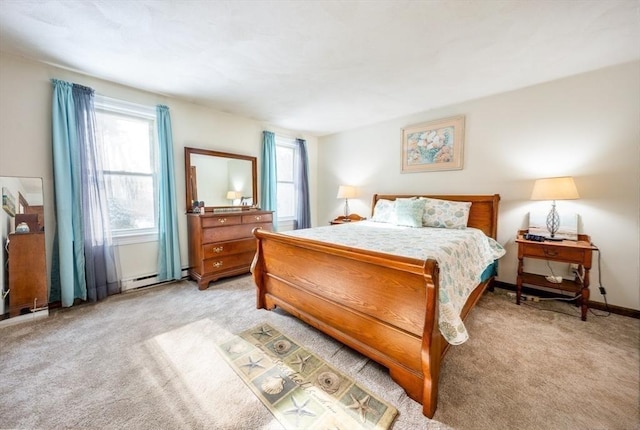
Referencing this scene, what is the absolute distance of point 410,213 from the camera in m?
3.16

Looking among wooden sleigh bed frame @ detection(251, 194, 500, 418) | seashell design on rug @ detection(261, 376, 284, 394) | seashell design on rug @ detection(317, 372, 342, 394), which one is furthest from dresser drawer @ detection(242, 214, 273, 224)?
seashell design on rug @ detection(317, 372, 342, 394)

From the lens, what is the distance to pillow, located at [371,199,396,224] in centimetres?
344

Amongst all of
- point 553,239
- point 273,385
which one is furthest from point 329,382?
point 553,239

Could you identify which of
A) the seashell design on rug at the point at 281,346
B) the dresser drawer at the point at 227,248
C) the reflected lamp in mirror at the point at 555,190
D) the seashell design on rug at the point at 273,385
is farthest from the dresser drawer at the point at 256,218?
the reflected lamp in mirror at the point at 555,190

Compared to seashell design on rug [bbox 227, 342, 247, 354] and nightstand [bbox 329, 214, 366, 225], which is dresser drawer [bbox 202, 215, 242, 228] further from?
nightstand [bbox 329, 214, 366, 225]

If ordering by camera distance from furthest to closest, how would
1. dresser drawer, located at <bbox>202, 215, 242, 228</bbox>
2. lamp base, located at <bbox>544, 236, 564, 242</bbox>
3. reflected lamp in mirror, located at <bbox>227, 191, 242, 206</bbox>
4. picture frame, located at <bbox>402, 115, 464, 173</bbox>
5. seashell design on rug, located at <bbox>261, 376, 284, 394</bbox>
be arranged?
reflected lamp in mirror, located at <bbox>227, 191, 242, 206</bbox> < picture frame, located at <bbox>402, 115, 464, 173</bbox> < dresser drawer, located at <bbox>202, 215, 242, 228</bbox> < lamp base, located at <bbox>544, 236, 564, 242</bbox> < seashell design on rug, located at <bbox>261, 376, 284, 394</bbox>

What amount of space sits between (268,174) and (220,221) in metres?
1.36

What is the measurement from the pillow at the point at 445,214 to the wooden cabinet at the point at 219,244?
7.81ft

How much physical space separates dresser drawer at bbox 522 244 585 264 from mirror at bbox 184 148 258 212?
372 cm

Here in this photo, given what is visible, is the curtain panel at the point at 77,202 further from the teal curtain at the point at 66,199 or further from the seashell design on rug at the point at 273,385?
the seashell design on rug at the point at 273,385

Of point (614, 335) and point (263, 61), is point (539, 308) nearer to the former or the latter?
point (614, 335)

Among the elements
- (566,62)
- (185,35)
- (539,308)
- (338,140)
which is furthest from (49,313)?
(566,62)

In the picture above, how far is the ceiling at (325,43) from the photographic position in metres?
1.65

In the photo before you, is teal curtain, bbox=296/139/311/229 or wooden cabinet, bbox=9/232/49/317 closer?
wooden cabinet, bbox=9/232/49/317
